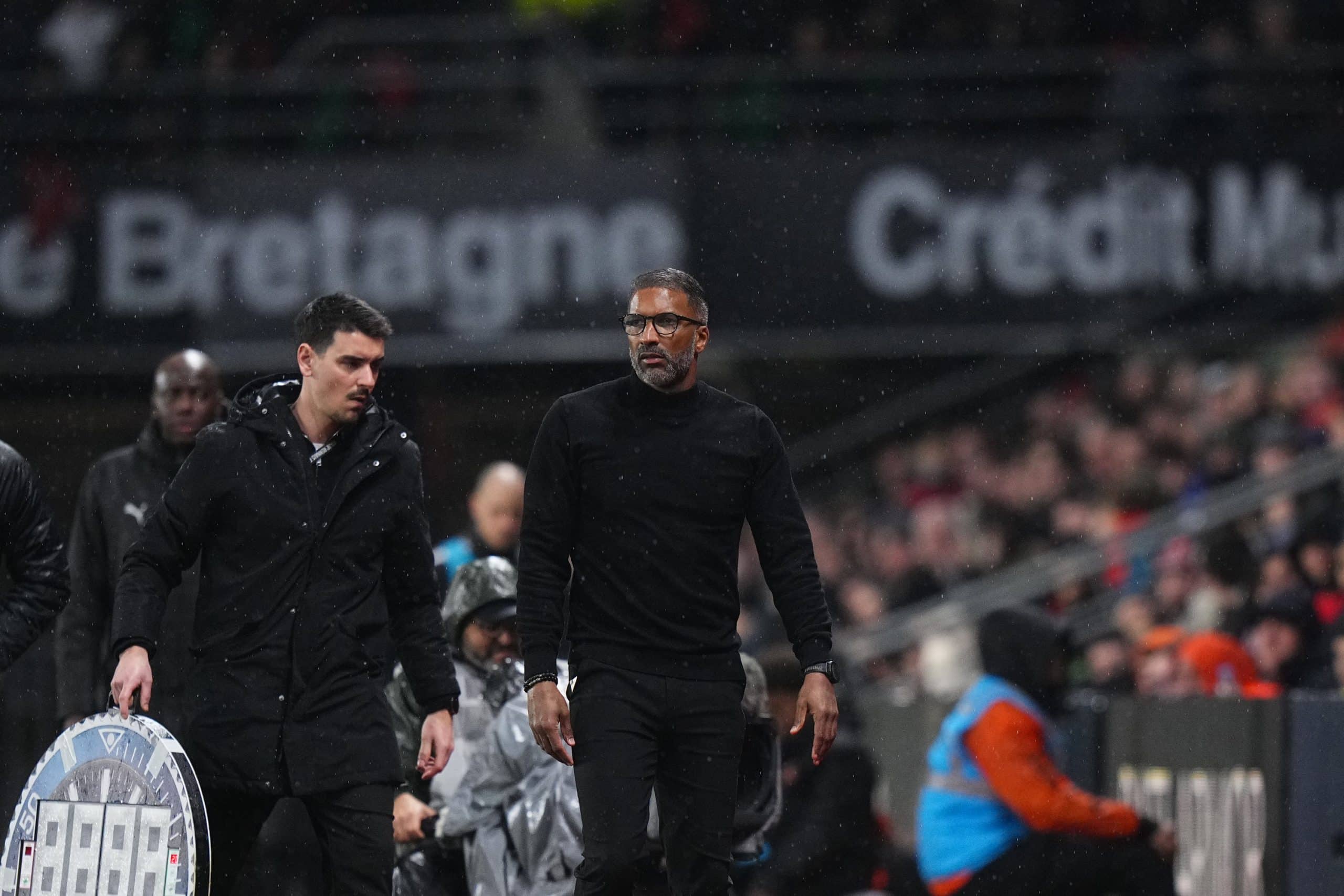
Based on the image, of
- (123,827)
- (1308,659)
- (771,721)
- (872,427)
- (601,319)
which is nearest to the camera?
(123,827)

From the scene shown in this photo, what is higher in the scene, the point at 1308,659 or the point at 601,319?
the point at 601,319

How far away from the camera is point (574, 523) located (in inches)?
240

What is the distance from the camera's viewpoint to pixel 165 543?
234 inches

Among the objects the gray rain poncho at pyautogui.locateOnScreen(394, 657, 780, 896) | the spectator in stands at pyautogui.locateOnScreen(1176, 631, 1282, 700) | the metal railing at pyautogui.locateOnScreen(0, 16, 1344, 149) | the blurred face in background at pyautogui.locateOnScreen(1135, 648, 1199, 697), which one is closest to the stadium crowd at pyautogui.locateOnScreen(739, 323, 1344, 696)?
the blurred face in background at pyautogui.locateOnScreen(1135, 648, 1199, 697)

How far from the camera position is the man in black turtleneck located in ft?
19.4

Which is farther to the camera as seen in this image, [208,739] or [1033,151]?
[1033,151]

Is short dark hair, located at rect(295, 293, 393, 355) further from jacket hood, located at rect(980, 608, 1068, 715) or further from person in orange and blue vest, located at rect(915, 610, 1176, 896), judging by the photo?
jacket hood, located at rect(980, 608, 1068, 715)

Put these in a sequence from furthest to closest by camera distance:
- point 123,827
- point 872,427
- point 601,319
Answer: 1. point 872,427
2. point 601,319
3. point 123,827

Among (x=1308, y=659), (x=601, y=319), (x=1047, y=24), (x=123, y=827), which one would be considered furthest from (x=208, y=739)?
(x=1047, y=24)

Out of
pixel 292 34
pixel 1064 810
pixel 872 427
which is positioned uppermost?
pixel 292 34

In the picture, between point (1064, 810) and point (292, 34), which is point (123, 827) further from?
point (292, 34)

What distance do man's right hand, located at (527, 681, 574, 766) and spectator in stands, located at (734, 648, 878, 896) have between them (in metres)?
2.78

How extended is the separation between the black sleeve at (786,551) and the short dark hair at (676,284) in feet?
1.19

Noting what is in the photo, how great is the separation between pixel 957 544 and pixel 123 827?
1179cm
